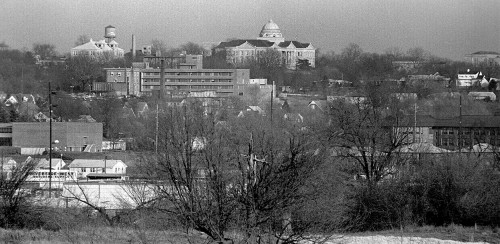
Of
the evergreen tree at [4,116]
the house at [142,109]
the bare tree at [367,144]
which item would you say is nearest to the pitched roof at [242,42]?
the house at [142,109]

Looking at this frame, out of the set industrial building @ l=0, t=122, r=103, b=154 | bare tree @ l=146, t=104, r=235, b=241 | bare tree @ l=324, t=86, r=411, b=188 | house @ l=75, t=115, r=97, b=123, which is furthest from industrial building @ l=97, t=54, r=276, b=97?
bare tree @ l=146, t=104, r=235, b=241

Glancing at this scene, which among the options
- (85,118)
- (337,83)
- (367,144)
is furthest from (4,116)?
(337,83)

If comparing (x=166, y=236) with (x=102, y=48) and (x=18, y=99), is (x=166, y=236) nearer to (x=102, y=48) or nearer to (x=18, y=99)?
(x=18, y=99)

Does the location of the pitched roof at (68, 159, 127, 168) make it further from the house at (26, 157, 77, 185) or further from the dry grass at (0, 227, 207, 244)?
the dry grass at (0, 227, 207, 244)

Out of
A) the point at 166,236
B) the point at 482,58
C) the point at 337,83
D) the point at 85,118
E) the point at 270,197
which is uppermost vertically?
the point at 482,58

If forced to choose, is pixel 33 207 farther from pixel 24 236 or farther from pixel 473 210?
pixel 473 210
